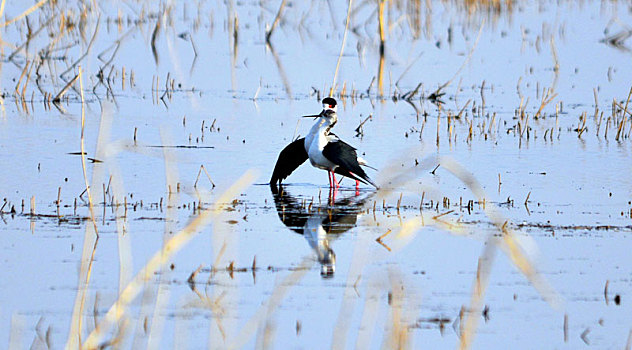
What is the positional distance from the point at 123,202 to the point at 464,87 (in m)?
8.25

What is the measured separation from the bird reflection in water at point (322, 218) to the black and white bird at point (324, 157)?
19 cm

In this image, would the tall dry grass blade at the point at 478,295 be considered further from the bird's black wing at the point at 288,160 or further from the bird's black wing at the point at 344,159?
the bird's black wing at the point at 288,160

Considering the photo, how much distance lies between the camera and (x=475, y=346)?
4.93 meters

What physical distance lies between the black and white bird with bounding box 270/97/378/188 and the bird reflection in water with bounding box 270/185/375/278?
188 mm

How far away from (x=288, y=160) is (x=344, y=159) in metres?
0.51

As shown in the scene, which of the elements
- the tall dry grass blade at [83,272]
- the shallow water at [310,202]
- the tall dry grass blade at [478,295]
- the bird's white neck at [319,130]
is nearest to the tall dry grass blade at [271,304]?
the shallow water at [310,202]

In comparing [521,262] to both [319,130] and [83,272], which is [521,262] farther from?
[319,130]

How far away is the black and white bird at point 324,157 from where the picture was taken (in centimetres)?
903

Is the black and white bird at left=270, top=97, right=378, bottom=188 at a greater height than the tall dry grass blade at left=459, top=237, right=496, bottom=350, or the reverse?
the black and white bird at left=270, top=97, right=378, bottom=188

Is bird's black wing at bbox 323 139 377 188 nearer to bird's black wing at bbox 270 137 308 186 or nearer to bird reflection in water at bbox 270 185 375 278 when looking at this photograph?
bird reflection in water at bbox 270 185 375 278

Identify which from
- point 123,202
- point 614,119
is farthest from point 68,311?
point 614,119

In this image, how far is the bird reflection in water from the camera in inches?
260

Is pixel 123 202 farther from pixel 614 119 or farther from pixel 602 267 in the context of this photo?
pixel 614 119

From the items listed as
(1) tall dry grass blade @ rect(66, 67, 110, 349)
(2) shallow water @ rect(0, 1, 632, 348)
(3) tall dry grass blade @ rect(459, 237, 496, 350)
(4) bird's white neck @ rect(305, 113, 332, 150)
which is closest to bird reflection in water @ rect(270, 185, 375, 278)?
(2) shallow water @ rect(0, 1, 632, 348)
